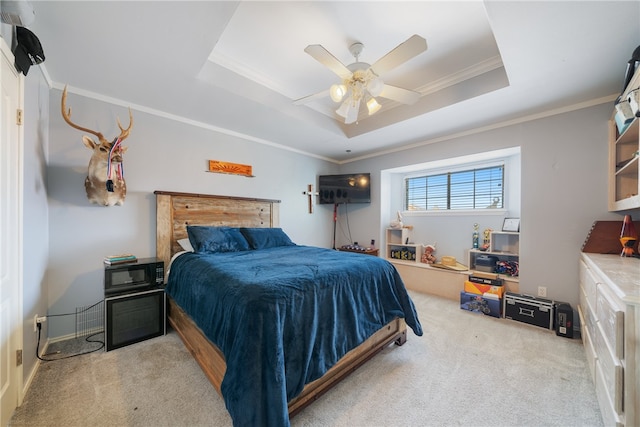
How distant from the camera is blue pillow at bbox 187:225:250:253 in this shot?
268 centimetres

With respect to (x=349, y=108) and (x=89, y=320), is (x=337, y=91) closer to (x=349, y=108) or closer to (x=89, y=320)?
(x=349, y=108)

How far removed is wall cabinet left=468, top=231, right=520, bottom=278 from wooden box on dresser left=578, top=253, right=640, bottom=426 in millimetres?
1615

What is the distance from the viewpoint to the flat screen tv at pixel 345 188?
15.1 feet

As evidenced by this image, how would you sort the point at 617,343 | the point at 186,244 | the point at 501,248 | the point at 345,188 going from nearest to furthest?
the point at 617,343
the point at 186,244
the point at 501,248
the point at 345,188

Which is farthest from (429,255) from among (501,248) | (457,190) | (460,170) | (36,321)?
(36,321)

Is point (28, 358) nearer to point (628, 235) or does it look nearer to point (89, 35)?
point (89, 35)

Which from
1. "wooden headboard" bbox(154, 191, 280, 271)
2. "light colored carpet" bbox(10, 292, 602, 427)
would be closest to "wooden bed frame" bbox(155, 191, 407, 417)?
"wooden headboard" bbox(154, 191, 280, 271)

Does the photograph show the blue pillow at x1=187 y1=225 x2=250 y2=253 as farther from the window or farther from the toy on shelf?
the window

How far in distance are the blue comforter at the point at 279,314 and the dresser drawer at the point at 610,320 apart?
3.85 ft

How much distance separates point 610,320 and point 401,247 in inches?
129

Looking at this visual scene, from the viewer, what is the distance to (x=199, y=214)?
3170 mm

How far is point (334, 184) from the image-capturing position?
470 centimetres

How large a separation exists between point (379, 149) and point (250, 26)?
9.64ft

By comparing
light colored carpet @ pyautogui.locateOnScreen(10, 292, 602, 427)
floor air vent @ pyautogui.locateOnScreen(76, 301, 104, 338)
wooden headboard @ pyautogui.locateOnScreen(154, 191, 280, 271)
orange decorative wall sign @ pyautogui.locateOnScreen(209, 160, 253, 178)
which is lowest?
light colored carpet @ pyautogui.locateOnScreen(10, 292, 602, 427)
